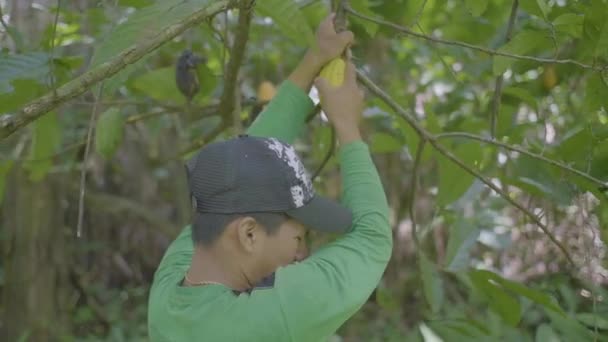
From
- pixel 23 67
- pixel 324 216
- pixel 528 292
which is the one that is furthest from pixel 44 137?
pixel 528 292

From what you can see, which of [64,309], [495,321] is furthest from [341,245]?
[64,309]

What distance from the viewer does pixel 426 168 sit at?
3.71 meters

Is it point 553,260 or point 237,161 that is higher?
point 237,161

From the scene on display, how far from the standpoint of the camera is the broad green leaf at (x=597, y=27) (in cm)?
130

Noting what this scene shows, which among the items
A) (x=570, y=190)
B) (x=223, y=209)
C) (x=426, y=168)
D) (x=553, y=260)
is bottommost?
(x=553, y=260)

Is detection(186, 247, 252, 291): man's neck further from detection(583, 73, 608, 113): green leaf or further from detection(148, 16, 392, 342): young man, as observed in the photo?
detection(583, 73, 608, 113): green leaf

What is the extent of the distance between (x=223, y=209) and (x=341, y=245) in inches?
7.3

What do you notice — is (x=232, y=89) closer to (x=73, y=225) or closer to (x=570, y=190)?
(x=570, y=190)

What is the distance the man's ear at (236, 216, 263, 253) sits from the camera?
123 centimetres

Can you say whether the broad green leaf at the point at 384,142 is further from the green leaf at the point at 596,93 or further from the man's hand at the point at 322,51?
the green leaf at the point at 596,93

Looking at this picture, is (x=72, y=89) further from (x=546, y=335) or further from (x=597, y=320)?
(x=546, y=335)

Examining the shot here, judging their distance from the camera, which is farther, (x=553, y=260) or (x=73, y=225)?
(x=73, y=225)

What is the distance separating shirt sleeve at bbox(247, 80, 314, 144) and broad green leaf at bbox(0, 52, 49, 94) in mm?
391

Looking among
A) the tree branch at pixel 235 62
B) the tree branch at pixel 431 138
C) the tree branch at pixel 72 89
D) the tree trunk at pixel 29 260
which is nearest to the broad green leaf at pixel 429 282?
the tree branch at pixel 431 138
